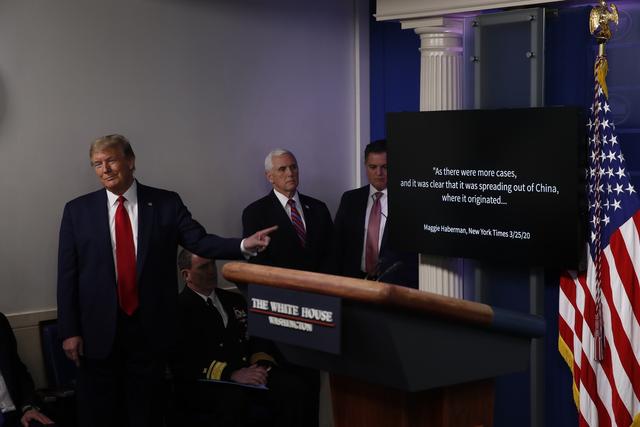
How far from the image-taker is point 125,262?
3.95 metres

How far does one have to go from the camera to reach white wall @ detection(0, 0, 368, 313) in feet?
14.3

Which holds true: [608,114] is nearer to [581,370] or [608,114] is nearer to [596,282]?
[596,282]

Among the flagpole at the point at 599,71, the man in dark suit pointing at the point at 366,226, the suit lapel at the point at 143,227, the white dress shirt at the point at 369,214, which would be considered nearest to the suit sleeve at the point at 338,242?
the man in dark suit pointing at the point at 366,226

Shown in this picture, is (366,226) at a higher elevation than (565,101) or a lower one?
lower

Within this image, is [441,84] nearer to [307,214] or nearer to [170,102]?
[307,214]

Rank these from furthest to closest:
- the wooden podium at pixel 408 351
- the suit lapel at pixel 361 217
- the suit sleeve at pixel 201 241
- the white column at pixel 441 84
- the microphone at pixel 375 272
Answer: the suit lapel at pixel 361 217 → the microphone at pixel 375 272 → the white column at pixel 441 84 → the suit sleeve at pixel 201 241 → the wooden podium at pixel 408 351

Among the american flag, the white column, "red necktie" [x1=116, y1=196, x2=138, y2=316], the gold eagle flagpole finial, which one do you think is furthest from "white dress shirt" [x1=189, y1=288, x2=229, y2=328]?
the gold eagle flagpole finial

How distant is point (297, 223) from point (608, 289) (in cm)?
190

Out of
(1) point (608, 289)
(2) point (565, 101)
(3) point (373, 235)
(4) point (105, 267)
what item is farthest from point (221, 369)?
(2) point (565, 101)

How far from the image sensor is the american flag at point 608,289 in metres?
3.68

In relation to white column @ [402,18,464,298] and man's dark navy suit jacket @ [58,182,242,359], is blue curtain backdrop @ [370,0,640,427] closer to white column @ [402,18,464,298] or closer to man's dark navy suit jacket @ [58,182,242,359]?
white column @ [402,18,464,298]

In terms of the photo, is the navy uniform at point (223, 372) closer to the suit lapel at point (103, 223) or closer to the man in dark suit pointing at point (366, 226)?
the suit lapel at point (103, 223)

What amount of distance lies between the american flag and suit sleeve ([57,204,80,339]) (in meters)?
2.14

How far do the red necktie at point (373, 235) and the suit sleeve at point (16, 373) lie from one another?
194cm
